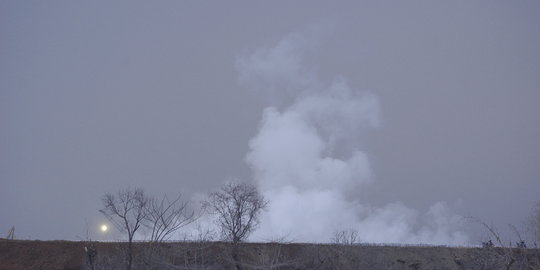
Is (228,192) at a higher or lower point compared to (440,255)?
higher

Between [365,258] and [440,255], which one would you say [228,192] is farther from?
[440,255]

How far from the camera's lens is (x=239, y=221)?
5094 centimetres

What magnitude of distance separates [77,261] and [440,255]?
37.4 meters

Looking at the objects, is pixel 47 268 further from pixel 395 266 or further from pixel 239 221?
pixel 395 266

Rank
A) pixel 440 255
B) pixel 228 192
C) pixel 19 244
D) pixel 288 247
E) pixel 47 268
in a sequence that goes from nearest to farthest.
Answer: pixel 47 268 < pixel 19 244 < pixel 288 247 < pixel 440 255 < pixel 228 192

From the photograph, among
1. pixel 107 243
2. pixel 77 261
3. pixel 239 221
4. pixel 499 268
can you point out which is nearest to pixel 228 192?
pixel 239 221

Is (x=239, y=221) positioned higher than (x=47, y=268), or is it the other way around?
(x=239, y=221)

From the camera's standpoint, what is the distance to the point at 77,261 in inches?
1569

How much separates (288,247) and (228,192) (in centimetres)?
1164

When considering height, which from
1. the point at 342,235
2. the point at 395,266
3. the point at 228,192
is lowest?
the point at 395,266

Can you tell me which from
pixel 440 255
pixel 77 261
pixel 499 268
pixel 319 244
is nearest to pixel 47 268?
pixel 77 261

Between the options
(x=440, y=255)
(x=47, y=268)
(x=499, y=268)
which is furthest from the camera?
(x=440, y=255)

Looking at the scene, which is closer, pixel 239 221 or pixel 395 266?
pixel 395 266

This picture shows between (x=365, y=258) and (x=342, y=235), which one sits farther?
(x=342, y=235)
